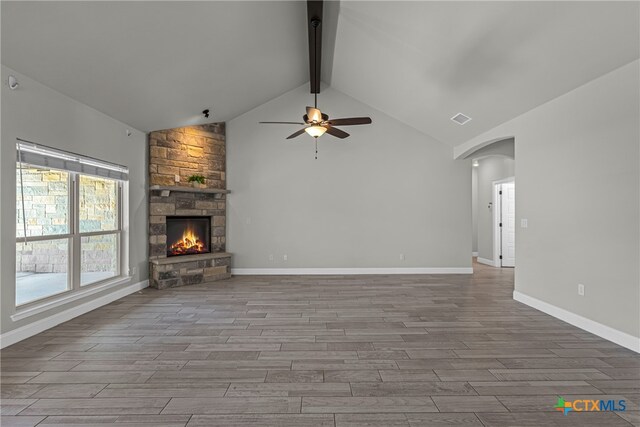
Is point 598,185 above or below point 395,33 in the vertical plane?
below

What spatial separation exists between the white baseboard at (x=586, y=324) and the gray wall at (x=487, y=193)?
3715mm

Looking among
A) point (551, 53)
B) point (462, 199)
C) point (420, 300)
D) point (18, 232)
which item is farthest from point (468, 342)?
point (18, 232)

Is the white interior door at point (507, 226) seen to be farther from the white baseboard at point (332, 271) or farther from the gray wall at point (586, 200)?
the gray wall at point (586, 200)

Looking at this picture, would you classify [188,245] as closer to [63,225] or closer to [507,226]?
[63,225]

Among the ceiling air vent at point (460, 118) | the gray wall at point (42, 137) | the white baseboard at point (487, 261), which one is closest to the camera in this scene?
the gray wall at point (42, 137)

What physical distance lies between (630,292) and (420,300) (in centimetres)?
226

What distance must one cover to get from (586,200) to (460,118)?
2.43 m

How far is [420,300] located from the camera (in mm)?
4621

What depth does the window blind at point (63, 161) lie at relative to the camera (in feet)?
10.4

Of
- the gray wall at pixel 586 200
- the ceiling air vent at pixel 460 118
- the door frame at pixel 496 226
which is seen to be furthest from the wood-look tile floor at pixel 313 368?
the door frame at pixel 496 226

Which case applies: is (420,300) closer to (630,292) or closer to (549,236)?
(549,236)

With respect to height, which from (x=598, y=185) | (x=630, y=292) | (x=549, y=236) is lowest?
(x=630, y=292)

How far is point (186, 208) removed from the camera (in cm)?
602

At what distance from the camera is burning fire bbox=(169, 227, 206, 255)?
6035 millimetres
